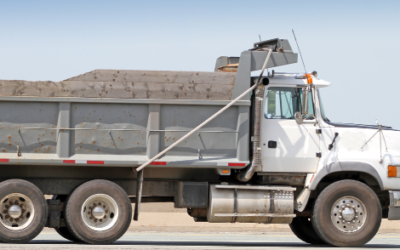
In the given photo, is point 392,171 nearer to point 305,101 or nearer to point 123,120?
point 305,101

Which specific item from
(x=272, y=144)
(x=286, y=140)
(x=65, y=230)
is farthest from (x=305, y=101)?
(x=65, y=230)

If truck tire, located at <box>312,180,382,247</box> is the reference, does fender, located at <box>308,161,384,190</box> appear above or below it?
above

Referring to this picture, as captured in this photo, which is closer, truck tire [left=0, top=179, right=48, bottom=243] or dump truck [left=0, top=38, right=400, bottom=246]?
truck tire [left=0, top=179, right=48, bottom=243]

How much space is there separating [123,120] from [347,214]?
422cm

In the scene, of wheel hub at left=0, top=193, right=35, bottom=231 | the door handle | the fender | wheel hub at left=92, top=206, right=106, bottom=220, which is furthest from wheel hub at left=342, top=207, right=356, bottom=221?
wheel hub at left=0, top=193, right=35, bottom=231

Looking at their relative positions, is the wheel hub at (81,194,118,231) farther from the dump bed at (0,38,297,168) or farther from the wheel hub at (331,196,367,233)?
the wheel hub at (331,196,367,233)

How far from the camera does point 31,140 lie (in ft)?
32.4

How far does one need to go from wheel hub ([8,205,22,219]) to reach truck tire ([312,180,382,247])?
16.4 feet

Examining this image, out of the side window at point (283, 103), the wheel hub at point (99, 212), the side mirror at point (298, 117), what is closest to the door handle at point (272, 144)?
the side window at point (283, 103)

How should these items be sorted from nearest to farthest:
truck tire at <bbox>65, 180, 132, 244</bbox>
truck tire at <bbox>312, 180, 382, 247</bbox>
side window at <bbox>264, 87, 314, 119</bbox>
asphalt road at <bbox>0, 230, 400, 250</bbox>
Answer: asphalt road at <bbox>0, 230, 400, 250</bbox>, truck tire at <bbox>65, 180, 132, 244</bbox>, truck tire at <bbox>312, 180, 382, 247</bbox>, side window at <bbox>264, 87, 314, 119</bbox>

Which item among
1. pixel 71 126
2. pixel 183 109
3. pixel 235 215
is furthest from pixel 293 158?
pixel 71 126

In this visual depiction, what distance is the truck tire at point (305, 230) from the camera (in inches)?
464

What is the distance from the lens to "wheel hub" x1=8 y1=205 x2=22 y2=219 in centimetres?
970

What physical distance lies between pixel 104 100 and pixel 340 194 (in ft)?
14.4
